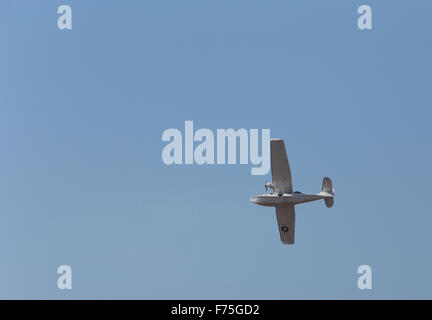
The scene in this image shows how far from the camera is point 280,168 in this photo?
7369cm

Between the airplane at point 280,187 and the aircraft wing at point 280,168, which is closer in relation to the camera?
the airplane at point 280,187

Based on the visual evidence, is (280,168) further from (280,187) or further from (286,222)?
(286,222)

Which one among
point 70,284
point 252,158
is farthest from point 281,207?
point 70,284

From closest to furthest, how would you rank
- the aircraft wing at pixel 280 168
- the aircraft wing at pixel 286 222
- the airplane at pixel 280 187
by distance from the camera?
the airplane at pixel 280 187 < the aircraft wing at pixel 280 168 < the aircraft wing at pixel 286 222

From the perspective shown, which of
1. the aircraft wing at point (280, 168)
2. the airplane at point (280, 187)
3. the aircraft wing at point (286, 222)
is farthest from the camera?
the aircraft wing at point (286, 222)

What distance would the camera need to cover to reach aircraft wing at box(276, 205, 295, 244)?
3041 inches

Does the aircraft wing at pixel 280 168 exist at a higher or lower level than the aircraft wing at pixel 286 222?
higher

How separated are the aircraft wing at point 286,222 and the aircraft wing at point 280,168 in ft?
11.2

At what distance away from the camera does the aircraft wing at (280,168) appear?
7331 centimetres

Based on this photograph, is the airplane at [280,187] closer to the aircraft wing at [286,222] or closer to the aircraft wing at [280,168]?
the aircraft wing at [280,168]

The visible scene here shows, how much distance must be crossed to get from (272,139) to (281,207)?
7.41m

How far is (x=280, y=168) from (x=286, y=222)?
22.0ft

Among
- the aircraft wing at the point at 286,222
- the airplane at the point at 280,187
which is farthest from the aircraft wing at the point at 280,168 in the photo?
the aircraft wing at the point at 286,222
